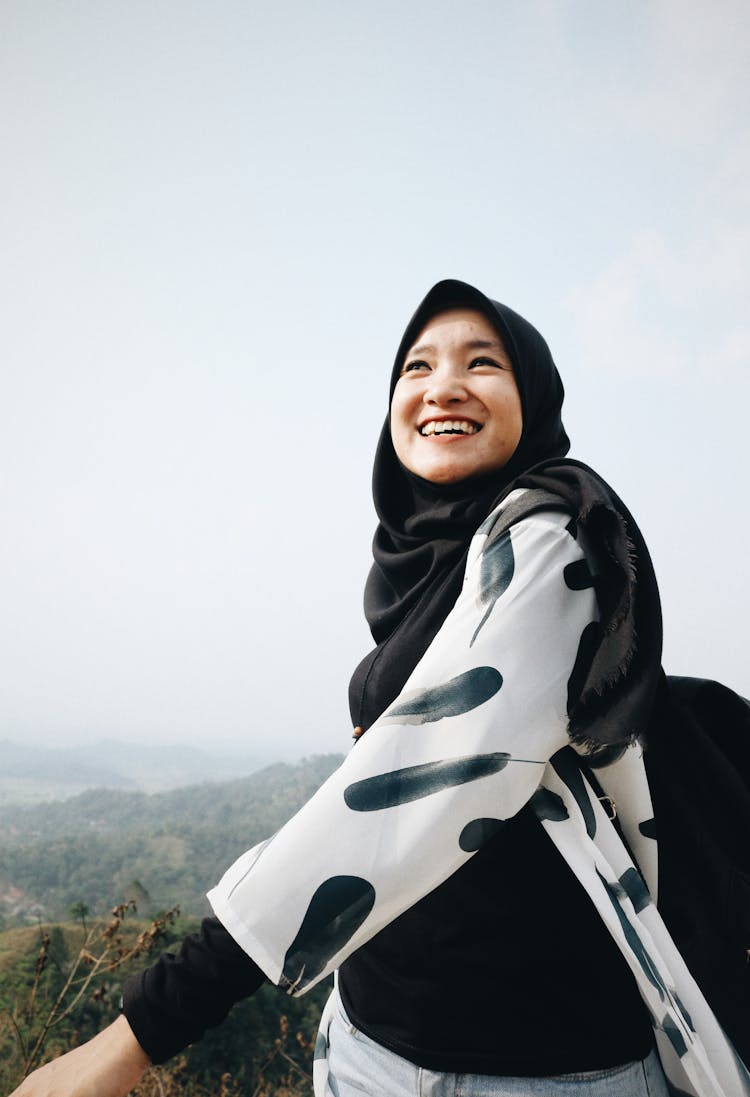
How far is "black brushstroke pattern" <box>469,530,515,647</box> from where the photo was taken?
915mm

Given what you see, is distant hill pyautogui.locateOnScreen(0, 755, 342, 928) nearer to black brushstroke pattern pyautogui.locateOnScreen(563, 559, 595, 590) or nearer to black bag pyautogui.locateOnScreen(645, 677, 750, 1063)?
black bag pyautogui.locateOnScreen(645, 677, 750, 1063)

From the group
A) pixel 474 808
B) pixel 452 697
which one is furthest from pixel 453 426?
pixel 474 808

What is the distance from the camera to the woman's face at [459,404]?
1380 mm

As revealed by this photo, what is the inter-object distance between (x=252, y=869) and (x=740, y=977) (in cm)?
80

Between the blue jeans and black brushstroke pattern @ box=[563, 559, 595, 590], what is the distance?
2.37 feet

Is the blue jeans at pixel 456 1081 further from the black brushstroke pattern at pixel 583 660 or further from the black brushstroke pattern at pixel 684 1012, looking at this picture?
the black brushstroke pattern at pixel 583 660

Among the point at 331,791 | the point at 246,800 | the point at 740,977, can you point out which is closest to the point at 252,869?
the point at 331,791

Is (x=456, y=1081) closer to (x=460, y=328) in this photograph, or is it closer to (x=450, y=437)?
(x=450, y=437)

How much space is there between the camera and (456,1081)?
0.96 meters

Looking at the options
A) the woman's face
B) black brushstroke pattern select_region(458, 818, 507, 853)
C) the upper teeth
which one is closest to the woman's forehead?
the woman's face

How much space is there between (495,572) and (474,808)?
325mm

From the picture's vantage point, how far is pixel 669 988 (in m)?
0.91

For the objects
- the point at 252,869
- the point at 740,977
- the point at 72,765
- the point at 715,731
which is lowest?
the point at 72,765

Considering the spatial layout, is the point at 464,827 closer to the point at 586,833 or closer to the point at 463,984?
the point at 586,833
